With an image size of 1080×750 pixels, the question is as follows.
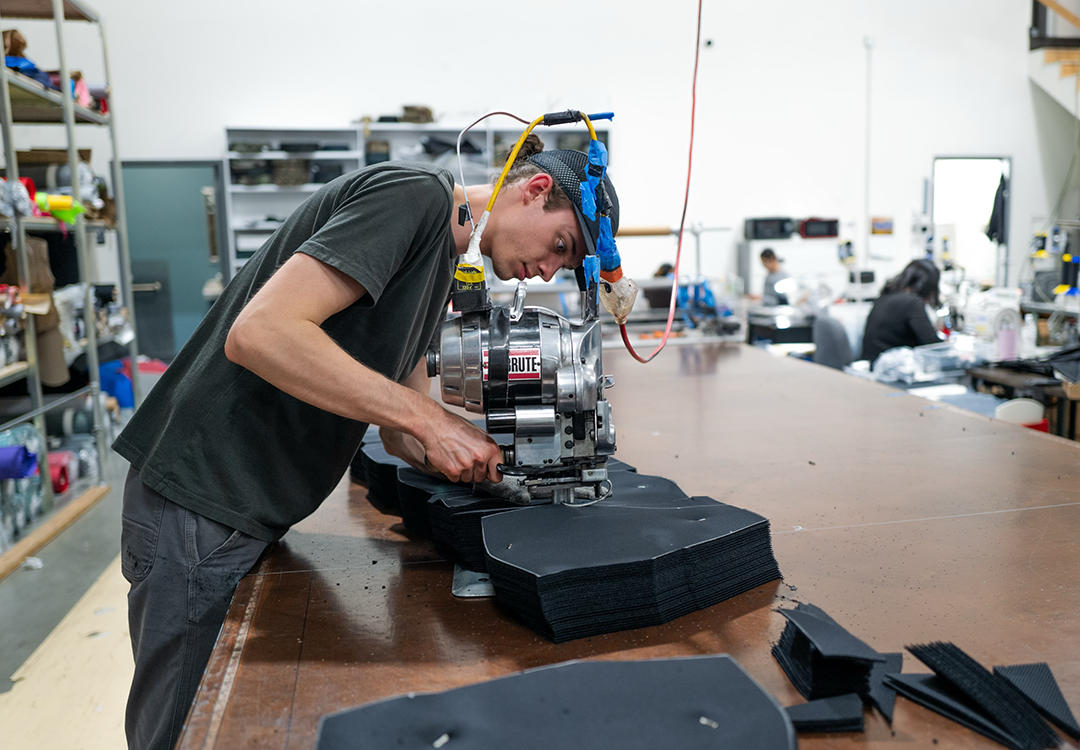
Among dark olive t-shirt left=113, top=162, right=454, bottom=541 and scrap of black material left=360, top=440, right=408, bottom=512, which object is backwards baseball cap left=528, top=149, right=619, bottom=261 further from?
scrap of black material left=360, top=440, right=408, bottom=512

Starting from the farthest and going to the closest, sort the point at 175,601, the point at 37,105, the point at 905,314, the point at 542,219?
the point at 905,314 → the point at 37,105 → the point at 542,219 → the point at 175,601

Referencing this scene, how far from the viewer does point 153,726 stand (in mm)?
1174

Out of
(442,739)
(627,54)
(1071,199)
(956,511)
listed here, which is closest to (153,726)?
(442,739)

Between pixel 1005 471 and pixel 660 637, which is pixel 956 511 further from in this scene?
pixel 660 637

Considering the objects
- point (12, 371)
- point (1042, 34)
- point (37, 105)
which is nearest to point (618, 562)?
point (12, 371)

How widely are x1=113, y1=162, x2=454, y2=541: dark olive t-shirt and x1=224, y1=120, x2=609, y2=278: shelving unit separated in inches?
221

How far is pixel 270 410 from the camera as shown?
1.19 m

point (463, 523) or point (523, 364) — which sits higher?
point (523, 364)

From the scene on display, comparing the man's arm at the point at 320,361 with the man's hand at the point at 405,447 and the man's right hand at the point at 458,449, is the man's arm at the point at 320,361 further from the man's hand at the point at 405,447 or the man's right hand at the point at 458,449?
the man's hand at the point at 405,447

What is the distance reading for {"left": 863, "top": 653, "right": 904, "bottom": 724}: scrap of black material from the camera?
30.1 inches

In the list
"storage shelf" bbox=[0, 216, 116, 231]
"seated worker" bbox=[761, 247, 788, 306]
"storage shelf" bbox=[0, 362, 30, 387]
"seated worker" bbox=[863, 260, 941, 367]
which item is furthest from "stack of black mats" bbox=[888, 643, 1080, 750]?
"seated worker" bbox=[761, 247, 788, 306]

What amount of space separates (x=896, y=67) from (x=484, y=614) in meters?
8.91

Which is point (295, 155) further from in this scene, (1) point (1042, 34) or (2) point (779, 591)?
(1) point (1042, 34)

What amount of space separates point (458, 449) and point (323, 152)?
6.14 meters
